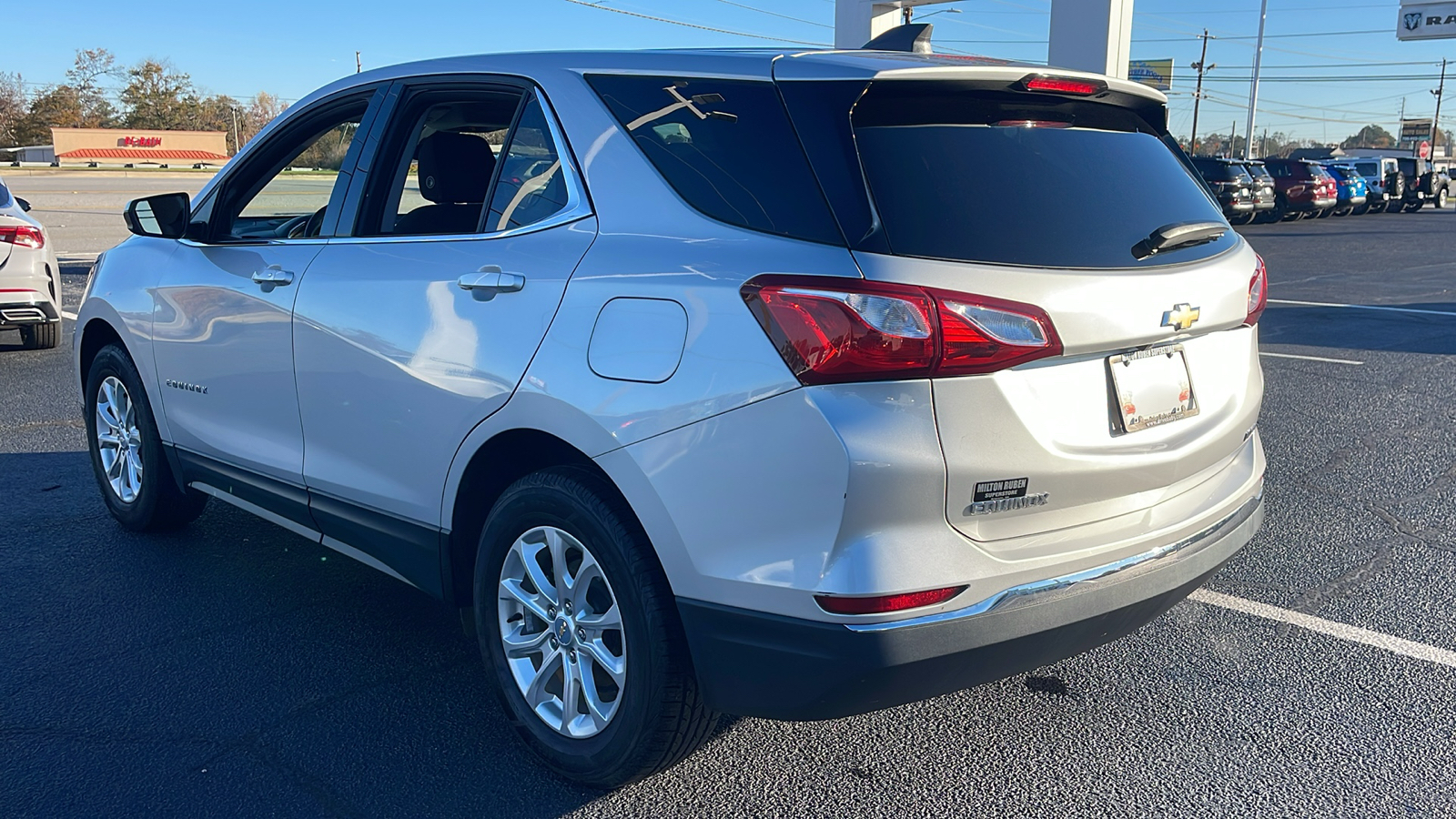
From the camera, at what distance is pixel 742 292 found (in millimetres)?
2312

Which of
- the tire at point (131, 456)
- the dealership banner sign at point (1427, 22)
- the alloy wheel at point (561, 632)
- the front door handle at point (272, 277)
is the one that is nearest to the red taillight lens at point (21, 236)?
the tire at point (131, 456)

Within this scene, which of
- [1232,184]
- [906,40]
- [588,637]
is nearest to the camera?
[588,637]

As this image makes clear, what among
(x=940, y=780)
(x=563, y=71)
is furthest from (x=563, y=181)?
(x=940, y=780)

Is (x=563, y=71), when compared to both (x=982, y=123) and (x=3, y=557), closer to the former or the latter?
(x=982, y=123)

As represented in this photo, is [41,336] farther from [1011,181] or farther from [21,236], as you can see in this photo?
[1011,181]

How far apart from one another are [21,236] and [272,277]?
253 inches

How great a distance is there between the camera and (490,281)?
9.34 ft

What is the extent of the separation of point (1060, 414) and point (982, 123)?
2.29 ft

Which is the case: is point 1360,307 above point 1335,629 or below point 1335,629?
below

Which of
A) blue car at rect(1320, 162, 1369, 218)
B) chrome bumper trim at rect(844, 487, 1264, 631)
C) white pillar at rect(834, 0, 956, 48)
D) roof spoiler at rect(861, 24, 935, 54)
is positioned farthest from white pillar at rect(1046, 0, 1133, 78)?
blue car at rect(1320, 162, 1369, 218)

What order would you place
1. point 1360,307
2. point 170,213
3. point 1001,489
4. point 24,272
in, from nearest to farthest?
point 1001,489 → point 170,213 → point 24,272 → point 1360,307

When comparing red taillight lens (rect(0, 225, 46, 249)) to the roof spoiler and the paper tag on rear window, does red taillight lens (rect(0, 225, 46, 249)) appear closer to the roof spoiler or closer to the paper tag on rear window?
the roof spoiler

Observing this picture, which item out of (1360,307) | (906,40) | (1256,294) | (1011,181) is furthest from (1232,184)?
(1011,181)

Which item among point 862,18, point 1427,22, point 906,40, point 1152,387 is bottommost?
point 1152,387
